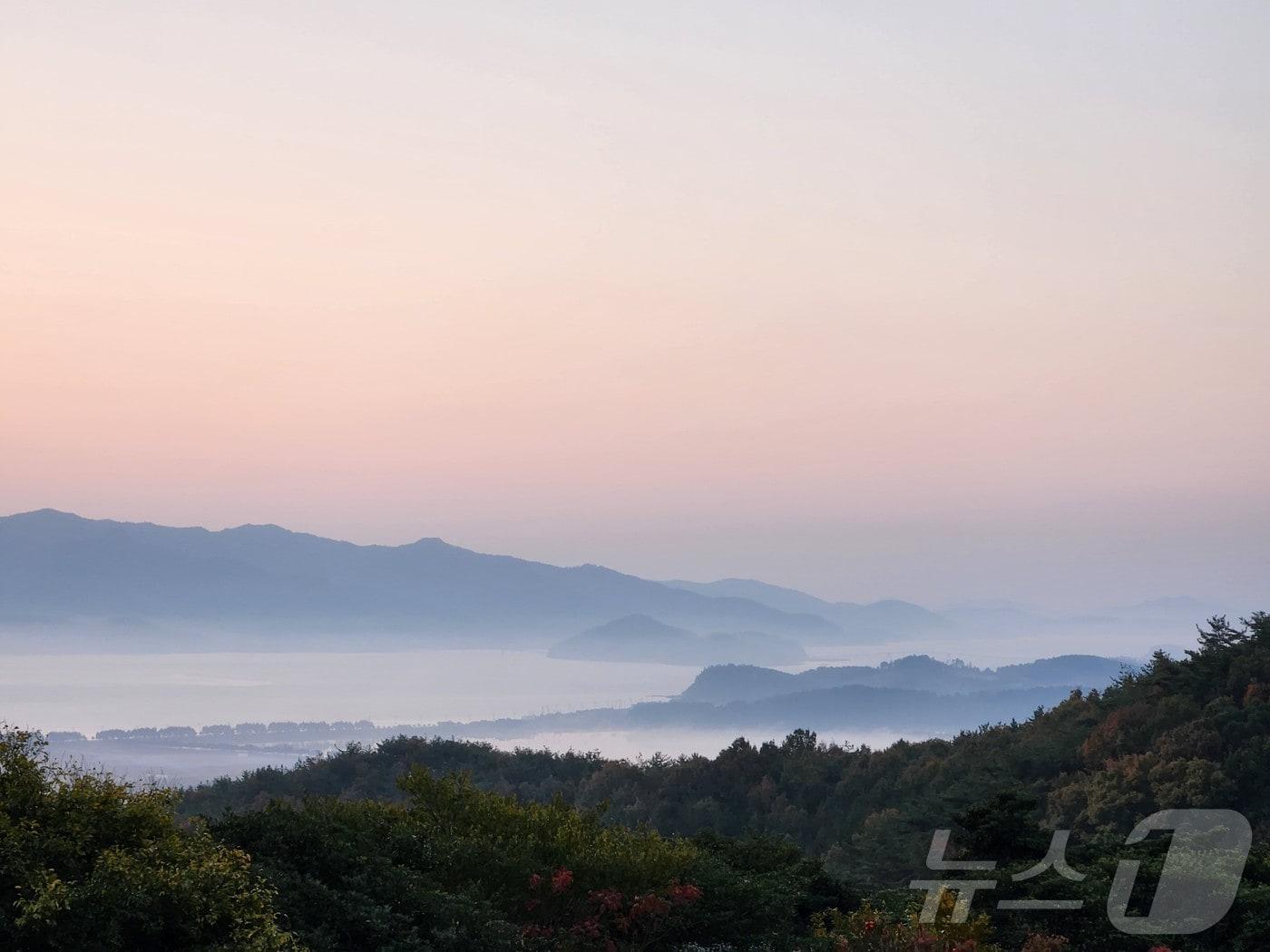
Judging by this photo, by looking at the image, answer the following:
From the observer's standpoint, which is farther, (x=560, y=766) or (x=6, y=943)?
(x=560, y=766)

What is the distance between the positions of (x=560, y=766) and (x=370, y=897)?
65096mm

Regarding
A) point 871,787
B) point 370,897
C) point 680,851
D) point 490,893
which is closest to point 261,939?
point 370,897

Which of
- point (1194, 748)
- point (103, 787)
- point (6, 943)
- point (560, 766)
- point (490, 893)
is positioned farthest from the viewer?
point (560, 766)

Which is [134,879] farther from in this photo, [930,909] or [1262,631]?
[1262,631]

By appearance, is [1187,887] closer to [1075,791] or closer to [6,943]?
[6,943]

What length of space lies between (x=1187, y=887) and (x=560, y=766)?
2484 inches

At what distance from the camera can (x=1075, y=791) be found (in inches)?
1444

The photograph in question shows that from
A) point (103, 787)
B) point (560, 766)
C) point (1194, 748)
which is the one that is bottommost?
point (560, 766)

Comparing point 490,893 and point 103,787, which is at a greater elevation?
point 103,787

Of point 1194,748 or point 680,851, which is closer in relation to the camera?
point 680,851

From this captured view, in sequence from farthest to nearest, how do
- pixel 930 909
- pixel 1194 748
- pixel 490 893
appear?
pixel 1194 748, pixel 490 893, pixel 930 909

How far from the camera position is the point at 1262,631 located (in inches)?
1639

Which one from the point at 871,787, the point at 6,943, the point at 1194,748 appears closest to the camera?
the point at 6,943

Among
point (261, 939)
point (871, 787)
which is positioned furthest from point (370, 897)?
point (871, 787)
